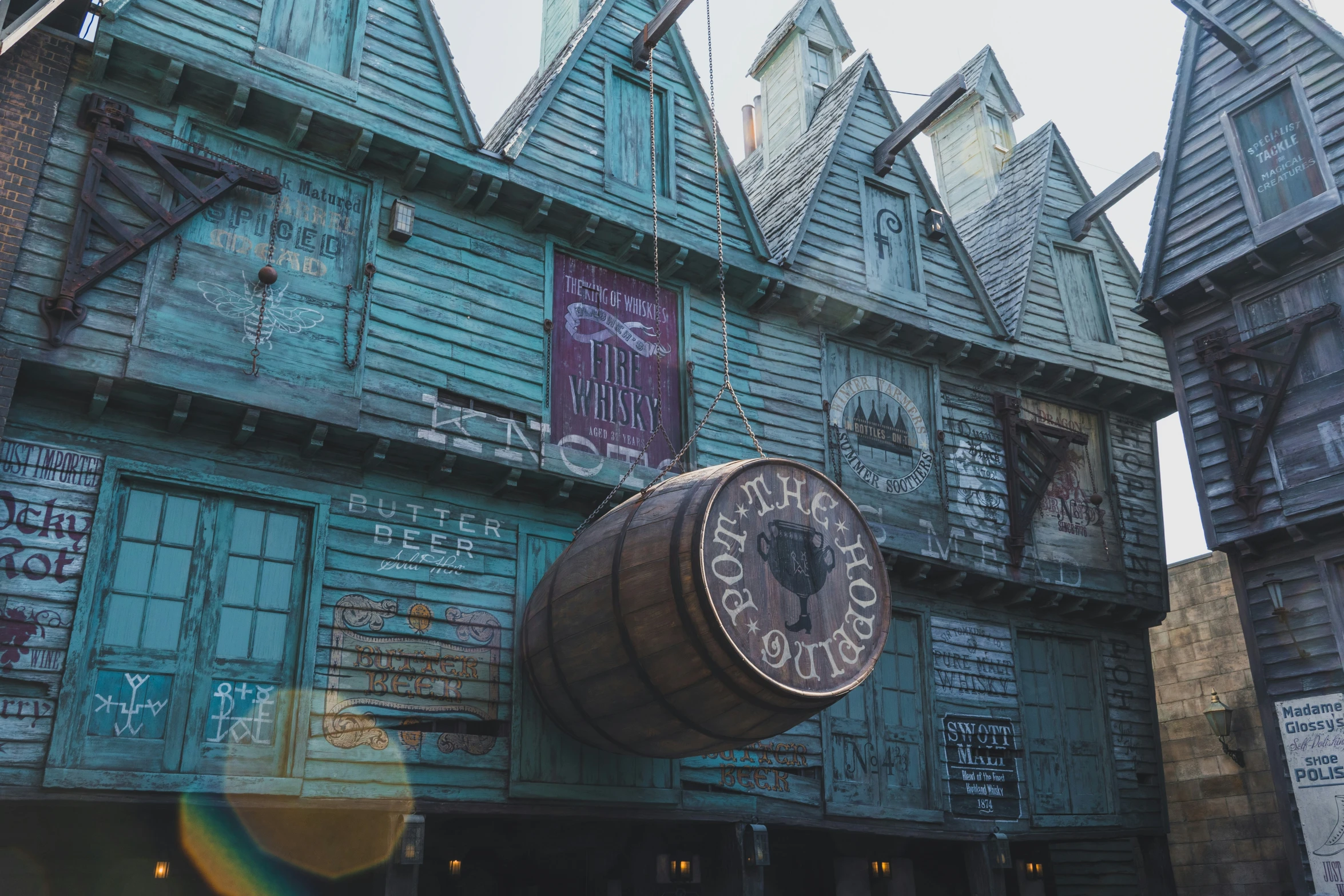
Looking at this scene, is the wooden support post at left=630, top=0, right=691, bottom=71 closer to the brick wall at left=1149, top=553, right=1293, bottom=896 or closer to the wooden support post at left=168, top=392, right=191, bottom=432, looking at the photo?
the wooden support post at left=168, top=392, right=191, bottom=432

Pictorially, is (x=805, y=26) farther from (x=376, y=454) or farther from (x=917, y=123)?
(x=376, y=454)

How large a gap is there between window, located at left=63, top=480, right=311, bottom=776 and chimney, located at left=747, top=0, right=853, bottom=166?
36.4 ft

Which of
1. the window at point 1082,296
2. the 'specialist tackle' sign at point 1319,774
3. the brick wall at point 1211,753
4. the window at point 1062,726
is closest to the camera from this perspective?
the 'specialist tackle' sign at point 1319,774

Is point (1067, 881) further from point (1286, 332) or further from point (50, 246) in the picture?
point (50, 246)

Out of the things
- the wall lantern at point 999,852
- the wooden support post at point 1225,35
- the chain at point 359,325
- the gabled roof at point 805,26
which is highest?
the gabled roof at point 805,26

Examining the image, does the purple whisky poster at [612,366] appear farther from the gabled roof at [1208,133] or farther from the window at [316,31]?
the gabled roof at [1208,133]

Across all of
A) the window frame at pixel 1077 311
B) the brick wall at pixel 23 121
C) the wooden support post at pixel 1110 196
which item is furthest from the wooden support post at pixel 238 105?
the wooden support post at pixel 1110 196

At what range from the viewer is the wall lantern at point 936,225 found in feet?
47.8

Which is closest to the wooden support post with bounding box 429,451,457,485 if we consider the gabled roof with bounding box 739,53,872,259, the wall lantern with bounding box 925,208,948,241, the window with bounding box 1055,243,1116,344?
the gabled roof with bounding box 739,53,872,259

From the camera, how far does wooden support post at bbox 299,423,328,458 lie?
904cm

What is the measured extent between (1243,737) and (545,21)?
46.6ft

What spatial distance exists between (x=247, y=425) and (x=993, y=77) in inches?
597

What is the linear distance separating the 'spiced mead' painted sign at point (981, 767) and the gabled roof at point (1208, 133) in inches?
234

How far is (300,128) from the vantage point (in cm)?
969
